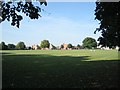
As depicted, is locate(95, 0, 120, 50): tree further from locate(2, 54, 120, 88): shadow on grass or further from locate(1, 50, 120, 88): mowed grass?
locate(2, 54, 120, 88): shadow on grass

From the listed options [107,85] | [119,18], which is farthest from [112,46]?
[107,85]

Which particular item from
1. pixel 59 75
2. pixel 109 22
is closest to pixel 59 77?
pixel 59 75

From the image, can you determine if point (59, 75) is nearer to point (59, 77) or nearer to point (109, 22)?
point (59, 77)

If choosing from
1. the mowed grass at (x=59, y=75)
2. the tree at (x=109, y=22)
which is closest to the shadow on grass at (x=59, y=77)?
the mowed grass at (x=59, y=75)

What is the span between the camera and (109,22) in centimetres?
2386

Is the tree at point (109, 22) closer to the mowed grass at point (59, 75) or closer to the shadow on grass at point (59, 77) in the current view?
the mowed grass at point (59, 75)

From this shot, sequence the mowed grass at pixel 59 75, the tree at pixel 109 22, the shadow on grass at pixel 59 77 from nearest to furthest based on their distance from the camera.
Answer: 1. the shadow on grass at pixel 59 77
2. the mowed grass at pixel 59 75
3. the tree at pixel 109 22

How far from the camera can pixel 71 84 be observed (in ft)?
48.6

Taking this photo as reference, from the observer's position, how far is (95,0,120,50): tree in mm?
22094

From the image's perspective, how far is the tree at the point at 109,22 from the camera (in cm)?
2209

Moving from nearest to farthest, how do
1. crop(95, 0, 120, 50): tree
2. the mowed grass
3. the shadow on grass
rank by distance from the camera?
the shadow on grass → the mowed grass → crop(95, 0, 120, 50): tree

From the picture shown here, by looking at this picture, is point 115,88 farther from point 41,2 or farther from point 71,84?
point 41,2

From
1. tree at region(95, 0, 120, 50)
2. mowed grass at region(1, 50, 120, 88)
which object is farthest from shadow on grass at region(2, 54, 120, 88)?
tree at region(95, 0, 120, 50)

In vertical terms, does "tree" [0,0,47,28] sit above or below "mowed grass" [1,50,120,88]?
above
